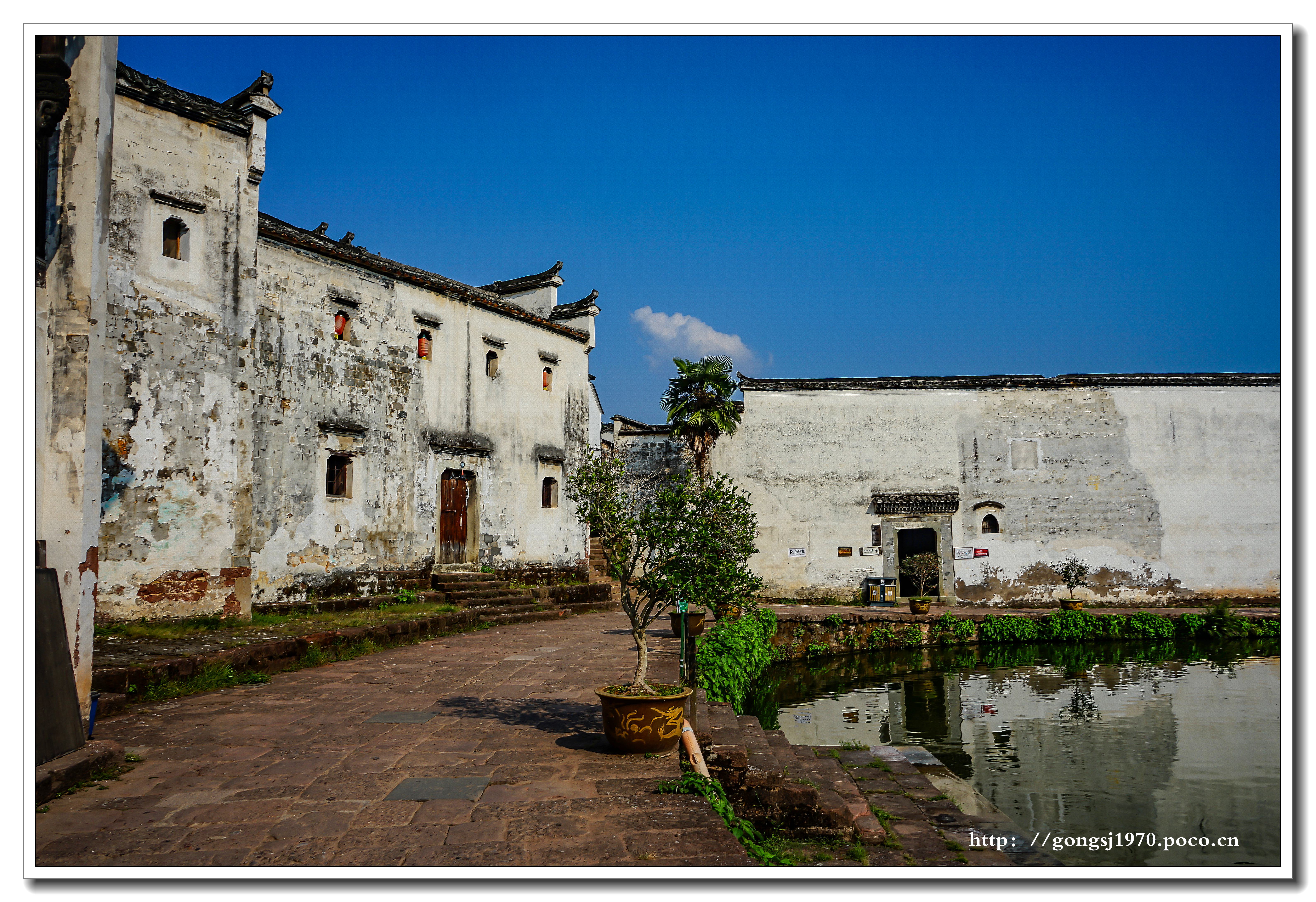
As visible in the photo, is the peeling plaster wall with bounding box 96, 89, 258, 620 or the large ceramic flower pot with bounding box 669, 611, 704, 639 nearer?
the peeling plaster wall with bounding box 96, 89, 258, 620

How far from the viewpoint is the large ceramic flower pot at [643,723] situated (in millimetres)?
5270

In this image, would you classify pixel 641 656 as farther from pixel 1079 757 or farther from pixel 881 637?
pixel 881 637

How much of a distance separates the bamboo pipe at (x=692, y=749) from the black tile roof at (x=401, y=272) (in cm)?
1190

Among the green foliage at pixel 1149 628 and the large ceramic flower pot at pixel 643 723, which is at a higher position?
the large ceramic flower pot at pixel 643 723

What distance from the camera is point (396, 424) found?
50.7 feet

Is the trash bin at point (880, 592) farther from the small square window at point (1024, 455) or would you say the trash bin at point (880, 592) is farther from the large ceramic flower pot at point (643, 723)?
the large ceramic flower pot at point (643, 723)

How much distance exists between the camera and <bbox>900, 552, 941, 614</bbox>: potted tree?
69.6 ft

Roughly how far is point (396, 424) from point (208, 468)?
185 inches

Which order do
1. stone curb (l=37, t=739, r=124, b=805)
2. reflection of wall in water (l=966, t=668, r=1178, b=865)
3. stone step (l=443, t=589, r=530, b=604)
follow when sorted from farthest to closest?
1. stone step (l=443, t=589, r=530, b=604)
2. reflection of wall in water (l=966, t=668, r=1178, b=865)
3. stone curb (l=37, t=739, r=124, b=805)

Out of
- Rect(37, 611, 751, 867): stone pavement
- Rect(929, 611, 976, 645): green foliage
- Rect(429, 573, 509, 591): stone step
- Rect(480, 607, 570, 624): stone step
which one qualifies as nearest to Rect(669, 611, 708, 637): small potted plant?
Rect(480, 607, 570, 624): stone step

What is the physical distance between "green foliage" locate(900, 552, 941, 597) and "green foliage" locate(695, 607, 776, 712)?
7.79 meters

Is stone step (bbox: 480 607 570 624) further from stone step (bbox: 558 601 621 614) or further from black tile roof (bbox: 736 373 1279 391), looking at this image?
black tile roof (bbox: 736 373 1279 391)

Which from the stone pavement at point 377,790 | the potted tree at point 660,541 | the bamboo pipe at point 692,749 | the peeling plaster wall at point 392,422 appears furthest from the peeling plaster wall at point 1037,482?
the bamboo pipe at point 692,749
